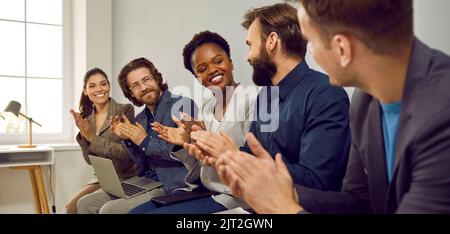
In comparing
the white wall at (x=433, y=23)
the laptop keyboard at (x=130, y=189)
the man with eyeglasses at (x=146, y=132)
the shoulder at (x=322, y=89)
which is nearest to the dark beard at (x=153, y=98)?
the man with eyeglasses at (x=146, y=132)

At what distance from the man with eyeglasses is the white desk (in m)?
0.09

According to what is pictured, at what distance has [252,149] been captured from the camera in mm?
801

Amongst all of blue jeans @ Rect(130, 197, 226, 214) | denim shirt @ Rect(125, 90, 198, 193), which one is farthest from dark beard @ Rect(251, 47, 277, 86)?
blue jeans @ Rect(130, 197, 226, 214)

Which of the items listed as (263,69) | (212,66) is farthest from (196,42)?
(263,69)

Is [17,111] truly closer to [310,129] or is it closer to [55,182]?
[55,182]

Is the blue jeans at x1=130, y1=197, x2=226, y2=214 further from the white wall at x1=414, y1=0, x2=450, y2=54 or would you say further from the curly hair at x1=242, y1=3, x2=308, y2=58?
the white wall at x1=414, y1=0, x2=450, y2=54

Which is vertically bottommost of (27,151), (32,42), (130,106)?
(27,151)

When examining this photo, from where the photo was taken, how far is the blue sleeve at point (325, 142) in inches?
31.8

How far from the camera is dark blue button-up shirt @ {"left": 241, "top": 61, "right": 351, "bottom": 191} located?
81cm

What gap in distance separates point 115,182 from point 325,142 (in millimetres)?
513

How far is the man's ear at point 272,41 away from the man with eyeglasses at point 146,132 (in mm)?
220
